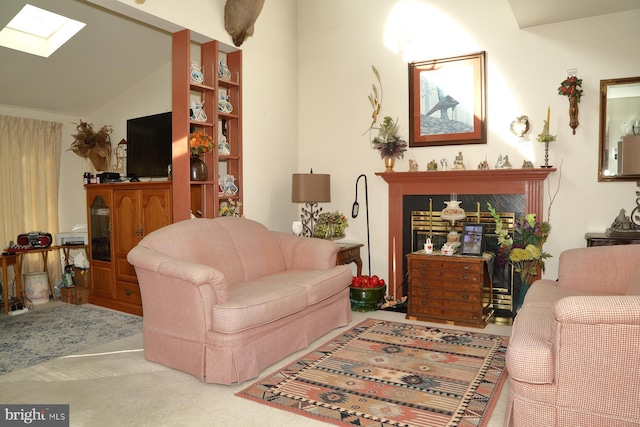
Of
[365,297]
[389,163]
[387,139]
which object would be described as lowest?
[365,297]

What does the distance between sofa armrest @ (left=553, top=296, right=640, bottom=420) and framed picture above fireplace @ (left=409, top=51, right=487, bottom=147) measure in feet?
9.60

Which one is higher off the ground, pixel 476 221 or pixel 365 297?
pixel 476 221

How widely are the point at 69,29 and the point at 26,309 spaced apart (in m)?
Answer: 2.85

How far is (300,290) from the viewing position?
3391 millimetres

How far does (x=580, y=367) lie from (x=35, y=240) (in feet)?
17.1

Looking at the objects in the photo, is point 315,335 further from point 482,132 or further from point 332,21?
point 332,21

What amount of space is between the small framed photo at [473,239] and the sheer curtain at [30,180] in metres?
4.74

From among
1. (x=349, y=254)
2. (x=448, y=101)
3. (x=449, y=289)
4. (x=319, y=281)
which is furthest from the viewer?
(x=349, y=254)

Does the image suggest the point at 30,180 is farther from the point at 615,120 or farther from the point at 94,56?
the point at 615,120

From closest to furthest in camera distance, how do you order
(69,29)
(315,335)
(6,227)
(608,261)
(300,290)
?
(608,261), (300,290), (315,335), (69,29), (6,227)

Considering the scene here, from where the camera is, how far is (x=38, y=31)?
14.9ft

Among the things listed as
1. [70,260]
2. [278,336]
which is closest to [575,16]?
[278,336]

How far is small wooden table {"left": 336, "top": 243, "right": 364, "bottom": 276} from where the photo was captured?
4703 millimetres

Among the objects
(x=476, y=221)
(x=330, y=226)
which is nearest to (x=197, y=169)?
(x=330, y=226)
